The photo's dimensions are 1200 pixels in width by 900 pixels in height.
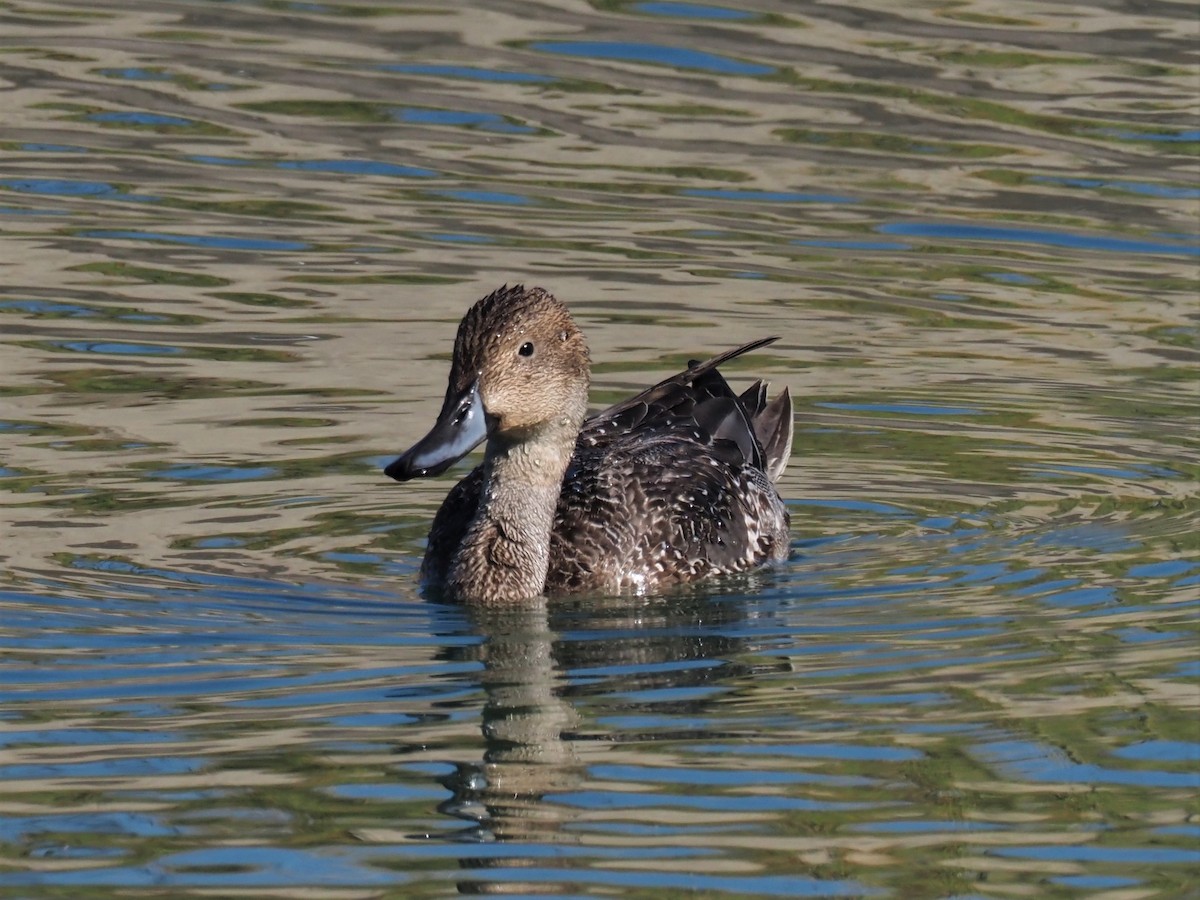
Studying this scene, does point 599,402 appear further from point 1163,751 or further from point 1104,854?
point 1104,854

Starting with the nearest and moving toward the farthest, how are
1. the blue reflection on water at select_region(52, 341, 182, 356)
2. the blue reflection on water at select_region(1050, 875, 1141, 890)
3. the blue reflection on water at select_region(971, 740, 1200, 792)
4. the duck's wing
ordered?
the blue reflection on water at select_region(1050, 875, 1141, 890) < the blue reflection on water at select_region(971, 740, 1200, 792) < the duck's wing < the blue reflection on water at select_region(52, 341, 182, 356)

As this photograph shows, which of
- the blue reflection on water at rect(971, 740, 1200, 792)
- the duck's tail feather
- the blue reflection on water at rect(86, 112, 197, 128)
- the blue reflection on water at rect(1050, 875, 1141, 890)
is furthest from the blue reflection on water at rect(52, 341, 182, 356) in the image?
the blue reflection on water at rect(1050, 875, 1141, 890)

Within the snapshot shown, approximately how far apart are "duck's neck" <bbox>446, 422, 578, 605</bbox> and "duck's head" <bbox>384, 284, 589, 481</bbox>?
0.15ft

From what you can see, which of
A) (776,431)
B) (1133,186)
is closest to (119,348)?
(776,431)

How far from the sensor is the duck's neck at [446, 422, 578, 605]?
9594 mm

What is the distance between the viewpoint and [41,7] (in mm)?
20000

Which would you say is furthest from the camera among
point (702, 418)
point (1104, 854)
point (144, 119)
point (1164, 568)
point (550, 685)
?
point (144, 119)

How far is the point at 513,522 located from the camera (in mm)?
9688

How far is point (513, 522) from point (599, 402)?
2.77 m

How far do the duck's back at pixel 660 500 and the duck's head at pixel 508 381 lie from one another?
40 centimetres

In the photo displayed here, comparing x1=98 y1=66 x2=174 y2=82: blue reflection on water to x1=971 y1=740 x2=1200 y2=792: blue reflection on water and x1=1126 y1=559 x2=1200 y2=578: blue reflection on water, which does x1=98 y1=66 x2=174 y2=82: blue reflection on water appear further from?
x1=971 y1=740 x2=1200 y2=792: blue reflection on water

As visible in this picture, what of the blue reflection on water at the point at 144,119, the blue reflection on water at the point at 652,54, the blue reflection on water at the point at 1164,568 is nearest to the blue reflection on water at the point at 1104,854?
the blue reflection on water at the point at 1164,568

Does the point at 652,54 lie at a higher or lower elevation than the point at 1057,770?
higher

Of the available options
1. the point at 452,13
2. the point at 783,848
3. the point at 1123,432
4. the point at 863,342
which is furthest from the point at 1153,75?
the point at 783,848
